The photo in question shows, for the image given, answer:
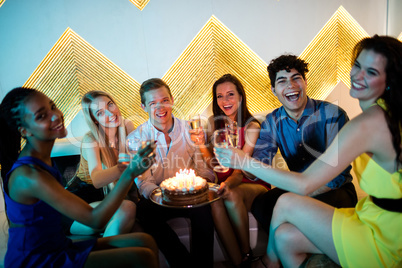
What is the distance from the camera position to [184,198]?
2.12 m

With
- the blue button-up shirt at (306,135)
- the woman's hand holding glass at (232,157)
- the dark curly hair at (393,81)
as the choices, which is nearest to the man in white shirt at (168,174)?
the woman's hand holding glass at (232,157)

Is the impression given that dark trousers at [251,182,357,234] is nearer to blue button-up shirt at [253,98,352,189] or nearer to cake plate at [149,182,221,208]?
blue button-up shirt at [253,98,352,189]

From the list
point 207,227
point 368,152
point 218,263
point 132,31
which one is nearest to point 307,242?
point 368,152

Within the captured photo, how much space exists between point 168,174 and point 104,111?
102cm

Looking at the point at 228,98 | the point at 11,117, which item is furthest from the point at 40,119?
the point at 228,98

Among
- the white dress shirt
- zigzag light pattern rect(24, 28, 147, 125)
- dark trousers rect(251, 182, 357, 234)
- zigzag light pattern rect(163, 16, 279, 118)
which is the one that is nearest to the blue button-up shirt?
dark trousers rect(251, 182, 357, 234)

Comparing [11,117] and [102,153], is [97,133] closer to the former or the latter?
[102,153]

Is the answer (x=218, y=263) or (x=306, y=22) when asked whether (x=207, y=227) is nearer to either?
(x=218, y=263)

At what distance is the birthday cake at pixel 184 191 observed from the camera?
6.97 ft

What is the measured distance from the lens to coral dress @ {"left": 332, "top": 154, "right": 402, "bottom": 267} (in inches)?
57.8

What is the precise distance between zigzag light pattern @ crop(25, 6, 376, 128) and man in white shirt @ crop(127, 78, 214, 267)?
3.20ft

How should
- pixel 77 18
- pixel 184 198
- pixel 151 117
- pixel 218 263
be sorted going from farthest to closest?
pixel 77 18 < pixel 151 117 < pixel 218 263 < pixel 184 198

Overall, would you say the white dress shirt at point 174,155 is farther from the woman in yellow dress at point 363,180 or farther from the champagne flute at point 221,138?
the woman in yellow dress at point 363,180

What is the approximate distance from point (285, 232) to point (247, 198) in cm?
79
